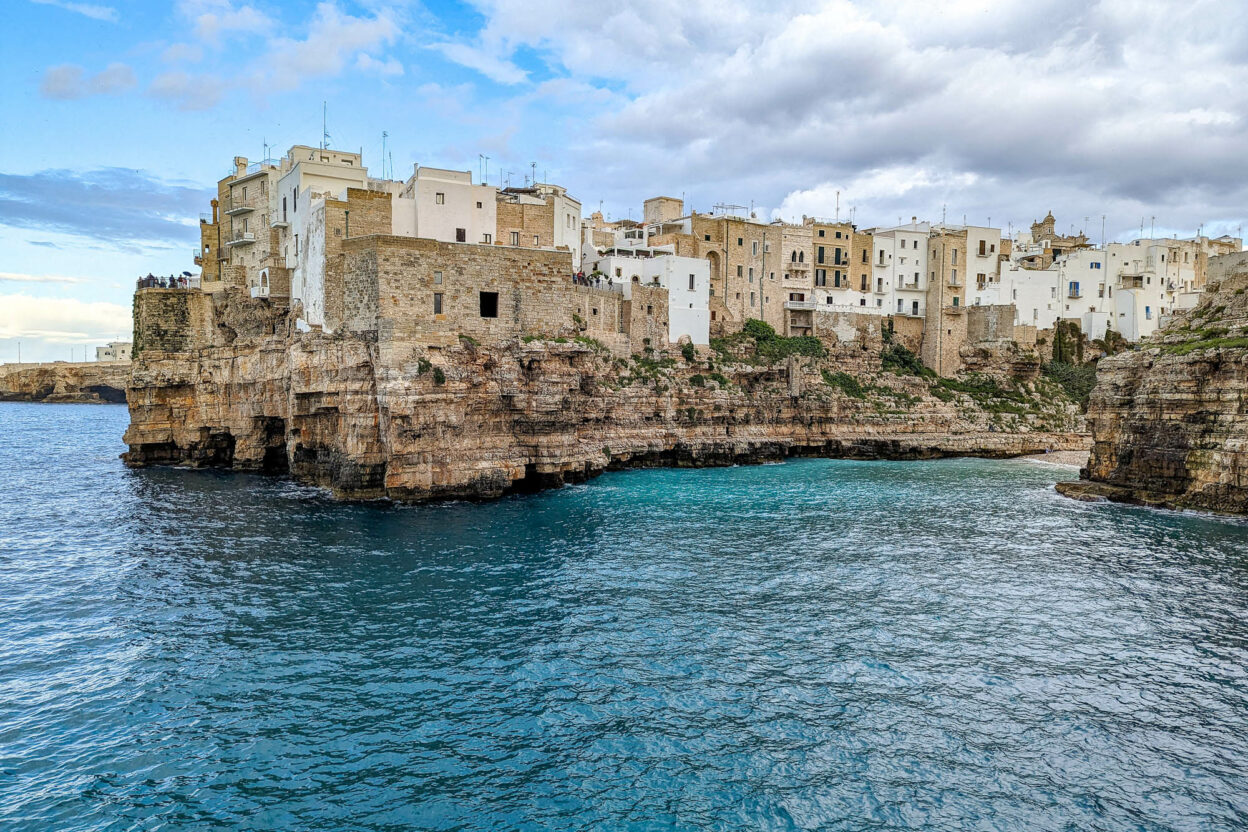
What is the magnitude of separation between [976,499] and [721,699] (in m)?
31.1

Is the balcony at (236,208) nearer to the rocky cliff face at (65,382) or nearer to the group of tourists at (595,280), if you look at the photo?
the group of tourists at (595,280)

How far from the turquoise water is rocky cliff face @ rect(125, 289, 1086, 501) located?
5.63 metres

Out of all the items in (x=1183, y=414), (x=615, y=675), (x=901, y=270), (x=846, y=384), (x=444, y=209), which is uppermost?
(x=901, y=270)

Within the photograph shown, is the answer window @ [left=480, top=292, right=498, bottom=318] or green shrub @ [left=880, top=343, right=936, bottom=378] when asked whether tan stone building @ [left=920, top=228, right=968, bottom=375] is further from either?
window @ [left=480, top=292, right=498, bottom=318]

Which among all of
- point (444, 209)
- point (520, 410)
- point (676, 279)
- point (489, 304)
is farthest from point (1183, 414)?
point (444, 209)

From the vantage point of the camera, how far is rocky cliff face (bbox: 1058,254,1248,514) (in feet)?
124

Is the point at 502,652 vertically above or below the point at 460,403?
below

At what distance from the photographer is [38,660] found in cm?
1973

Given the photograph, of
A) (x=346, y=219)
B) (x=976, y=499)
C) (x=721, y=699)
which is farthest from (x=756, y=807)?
(x=346, y=219)

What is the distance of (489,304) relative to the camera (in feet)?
141

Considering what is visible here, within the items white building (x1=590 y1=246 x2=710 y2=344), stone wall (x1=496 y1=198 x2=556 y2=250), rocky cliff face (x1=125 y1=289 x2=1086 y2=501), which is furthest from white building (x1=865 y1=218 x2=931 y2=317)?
stone wall (x1=496 y1=198 x2=556 y2=250)

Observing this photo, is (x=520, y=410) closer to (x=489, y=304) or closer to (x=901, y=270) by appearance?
(x=489, y=304)

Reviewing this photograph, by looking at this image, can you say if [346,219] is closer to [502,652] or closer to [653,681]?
[502,652]

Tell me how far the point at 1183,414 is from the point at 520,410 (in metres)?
34.4
